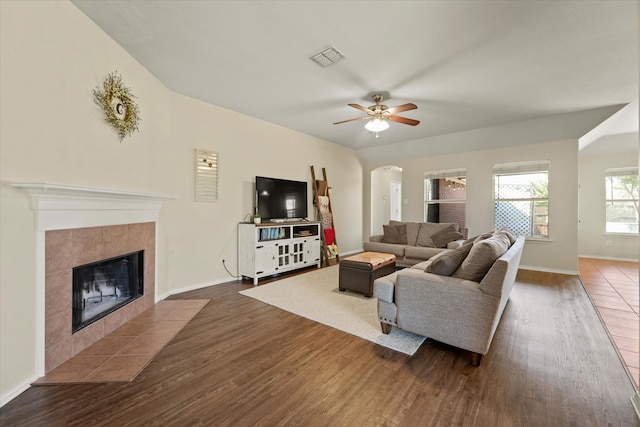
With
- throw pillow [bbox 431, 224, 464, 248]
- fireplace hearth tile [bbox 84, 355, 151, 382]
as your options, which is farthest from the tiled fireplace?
throw pillow [bbox 431, 224, 464, 248]

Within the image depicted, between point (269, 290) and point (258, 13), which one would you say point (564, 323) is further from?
point (258, 13)

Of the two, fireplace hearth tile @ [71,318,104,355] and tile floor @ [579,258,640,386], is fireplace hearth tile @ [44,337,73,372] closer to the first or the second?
fireplace hearth tile @ [71,318,104,355]

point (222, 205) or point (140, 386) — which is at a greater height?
point (222, 205)

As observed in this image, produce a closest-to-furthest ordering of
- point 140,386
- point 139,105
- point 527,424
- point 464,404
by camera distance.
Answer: point 527,424, point 464,404, point 140,386, point 139,105

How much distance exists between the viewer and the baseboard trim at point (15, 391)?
155 centimetres

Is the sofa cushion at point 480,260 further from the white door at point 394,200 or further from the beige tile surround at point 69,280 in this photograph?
the white door at point 394,200

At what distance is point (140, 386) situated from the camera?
1723 millimetres

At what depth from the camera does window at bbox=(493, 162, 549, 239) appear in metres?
5.12

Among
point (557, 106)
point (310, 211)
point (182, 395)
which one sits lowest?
point (182, 395)

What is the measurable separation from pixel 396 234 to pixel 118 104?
481 cm

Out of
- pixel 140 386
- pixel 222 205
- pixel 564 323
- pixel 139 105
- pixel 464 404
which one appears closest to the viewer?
pixel 464 404

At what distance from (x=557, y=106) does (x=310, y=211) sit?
4.68 meters

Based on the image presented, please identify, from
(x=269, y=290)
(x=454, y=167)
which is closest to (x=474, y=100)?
(x=454, y=167)

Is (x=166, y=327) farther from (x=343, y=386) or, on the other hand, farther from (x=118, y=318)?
(x=343, y=386)
